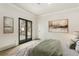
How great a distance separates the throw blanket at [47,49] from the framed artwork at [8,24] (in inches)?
20.4

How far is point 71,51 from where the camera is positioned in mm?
1280

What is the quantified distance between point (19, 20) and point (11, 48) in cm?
49

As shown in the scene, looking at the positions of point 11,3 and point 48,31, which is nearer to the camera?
point 11,3

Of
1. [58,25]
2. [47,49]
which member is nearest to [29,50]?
[47,49]

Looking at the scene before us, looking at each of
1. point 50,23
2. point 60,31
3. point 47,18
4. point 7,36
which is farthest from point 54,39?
point 7,36

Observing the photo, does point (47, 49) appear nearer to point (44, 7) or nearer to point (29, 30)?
point (29, 30)

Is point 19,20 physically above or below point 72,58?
above

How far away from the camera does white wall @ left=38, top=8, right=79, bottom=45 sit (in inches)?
50.7

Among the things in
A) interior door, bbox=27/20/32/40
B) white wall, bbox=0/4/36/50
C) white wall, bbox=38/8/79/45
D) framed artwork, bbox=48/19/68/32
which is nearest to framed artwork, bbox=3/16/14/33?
white wall, bbox=0/4/36/50

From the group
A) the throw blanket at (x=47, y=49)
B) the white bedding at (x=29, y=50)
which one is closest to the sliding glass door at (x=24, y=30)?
the white bedding at (x=29, y=50)

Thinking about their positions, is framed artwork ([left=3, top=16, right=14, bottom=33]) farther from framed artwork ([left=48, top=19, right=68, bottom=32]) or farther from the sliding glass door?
framed artwork ([left=48, top=19, right=68, bottom=32])

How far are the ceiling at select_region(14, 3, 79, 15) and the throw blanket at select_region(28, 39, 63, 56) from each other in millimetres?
599

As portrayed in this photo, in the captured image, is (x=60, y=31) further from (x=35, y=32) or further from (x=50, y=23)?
(x=35, y=32)

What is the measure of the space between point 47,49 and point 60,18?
60cm
